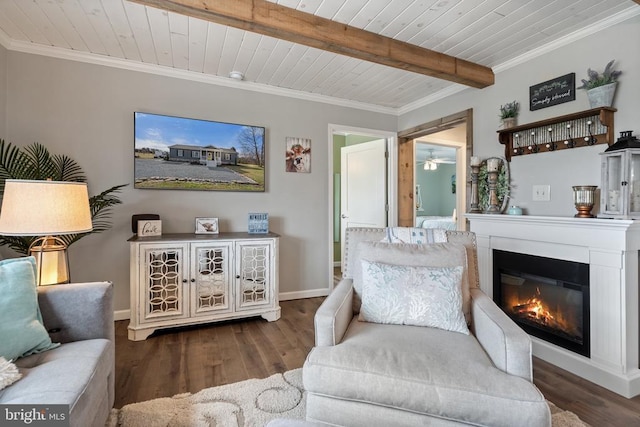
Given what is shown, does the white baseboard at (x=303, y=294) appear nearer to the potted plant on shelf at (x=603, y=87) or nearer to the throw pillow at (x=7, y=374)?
the throw pillow at (x=7, y=374)

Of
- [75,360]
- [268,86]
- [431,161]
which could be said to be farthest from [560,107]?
[431,161]

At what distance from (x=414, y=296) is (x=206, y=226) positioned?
6.97ft

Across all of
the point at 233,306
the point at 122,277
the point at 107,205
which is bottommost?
the point at 233,306

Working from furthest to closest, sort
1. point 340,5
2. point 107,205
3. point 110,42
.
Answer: point 107,205
point 110,42
point 340,5

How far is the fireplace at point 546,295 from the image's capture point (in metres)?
2.01

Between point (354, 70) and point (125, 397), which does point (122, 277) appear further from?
point (354, 70)

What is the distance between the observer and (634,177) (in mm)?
1817

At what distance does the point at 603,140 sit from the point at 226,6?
101 inches

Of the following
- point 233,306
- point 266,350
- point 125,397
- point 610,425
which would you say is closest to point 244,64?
point 233,306

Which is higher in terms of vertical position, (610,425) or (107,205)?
(107,205)

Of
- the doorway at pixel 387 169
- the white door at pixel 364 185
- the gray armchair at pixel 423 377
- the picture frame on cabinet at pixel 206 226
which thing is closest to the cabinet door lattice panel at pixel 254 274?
the picture frame on cabinet at pixel 206 226

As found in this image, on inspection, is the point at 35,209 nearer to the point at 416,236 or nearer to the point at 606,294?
the point at 416,236

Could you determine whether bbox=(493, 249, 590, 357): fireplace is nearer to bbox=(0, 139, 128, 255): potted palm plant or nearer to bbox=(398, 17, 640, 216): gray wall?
bbox=(398, 17, 640, 216): gray wall

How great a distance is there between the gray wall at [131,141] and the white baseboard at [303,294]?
0.02 metres
